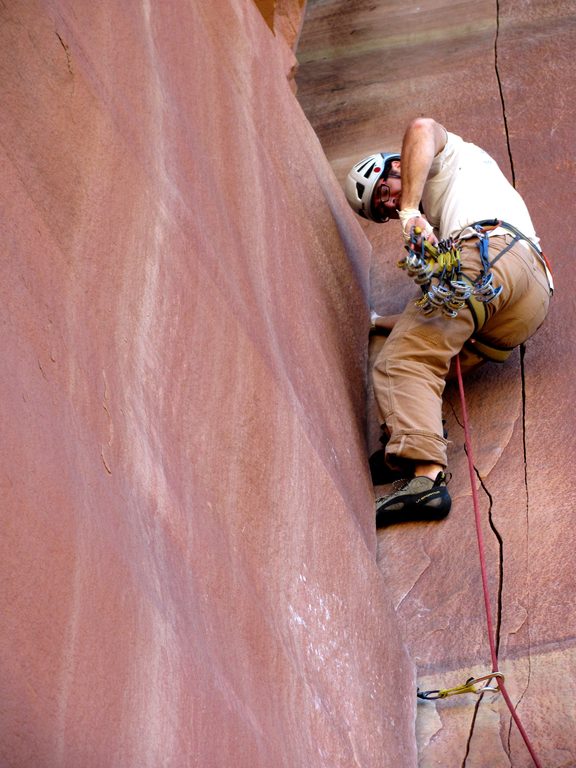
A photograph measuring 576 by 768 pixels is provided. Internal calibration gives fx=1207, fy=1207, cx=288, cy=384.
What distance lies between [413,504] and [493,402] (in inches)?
22.4

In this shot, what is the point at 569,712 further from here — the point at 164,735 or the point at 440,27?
the point at 440,27

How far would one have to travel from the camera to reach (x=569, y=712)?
9.12ft

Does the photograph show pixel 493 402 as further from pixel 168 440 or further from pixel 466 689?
pixel 168 440

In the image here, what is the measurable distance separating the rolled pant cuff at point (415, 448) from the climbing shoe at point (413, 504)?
3.1 inches

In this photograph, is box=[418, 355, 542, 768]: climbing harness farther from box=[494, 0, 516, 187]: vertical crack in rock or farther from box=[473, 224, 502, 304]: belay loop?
box=[494, 0, 516, 187]: vertical crack in rock

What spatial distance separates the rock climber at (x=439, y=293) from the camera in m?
3.53

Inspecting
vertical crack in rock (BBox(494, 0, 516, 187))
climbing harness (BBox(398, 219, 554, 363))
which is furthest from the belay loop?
vertical crack in rock (BBox(494, 0, 516, 187))

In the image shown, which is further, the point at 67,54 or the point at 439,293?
the point at 439,293

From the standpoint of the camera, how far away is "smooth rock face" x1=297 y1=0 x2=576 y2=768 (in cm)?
291

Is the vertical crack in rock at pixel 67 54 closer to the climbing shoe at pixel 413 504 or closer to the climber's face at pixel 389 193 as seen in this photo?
the climbing shoe at pixel 413 504

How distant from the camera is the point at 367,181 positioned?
4.07 m

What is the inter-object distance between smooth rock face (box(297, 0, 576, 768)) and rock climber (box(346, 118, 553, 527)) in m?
0.12

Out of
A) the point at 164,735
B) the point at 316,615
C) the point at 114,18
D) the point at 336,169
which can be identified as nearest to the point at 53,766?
the point at 164,735

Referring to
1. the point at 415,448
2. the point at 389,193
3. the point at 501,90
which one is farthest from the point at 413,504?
the point at 501,90
